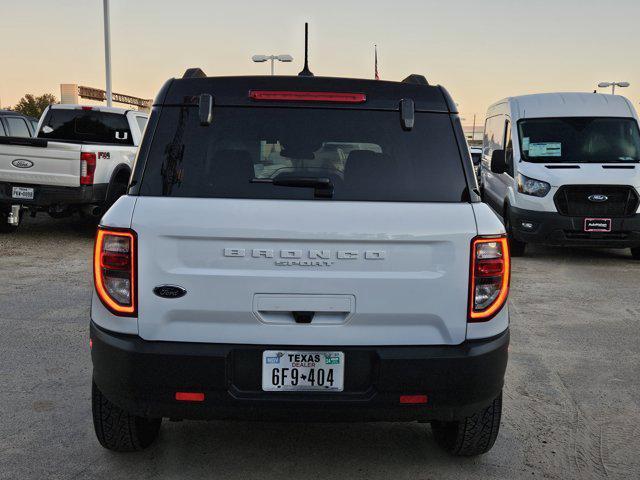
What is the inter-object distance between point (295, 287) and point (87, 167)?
873 centimetres

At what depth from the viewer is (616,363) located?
5676mm

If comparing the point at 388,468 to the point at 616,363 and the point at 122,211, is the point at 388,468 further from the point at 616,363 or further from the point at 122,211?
the point at 616,363

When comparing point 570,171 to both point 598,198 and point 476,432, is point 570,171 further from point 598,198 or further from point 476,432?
point 476,432

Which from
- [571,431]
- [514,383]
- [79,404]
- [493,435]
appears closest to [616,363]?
[514,383]

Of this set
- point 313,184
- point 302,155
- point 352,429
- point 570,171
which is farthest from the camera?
point 570,171

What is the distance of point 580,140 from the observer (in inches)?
448

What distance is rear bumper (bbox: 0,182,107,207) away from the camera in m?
11.0

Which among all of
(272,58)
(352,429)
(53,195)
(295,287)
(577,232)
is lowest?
(352,429)

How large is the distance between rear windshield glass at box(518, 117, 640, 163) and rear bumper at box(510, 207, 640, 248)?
1.06 metres

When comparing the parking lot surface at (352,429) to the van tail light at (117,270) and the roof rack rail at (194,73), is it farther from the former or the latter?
the roof rack rail at (194,73)

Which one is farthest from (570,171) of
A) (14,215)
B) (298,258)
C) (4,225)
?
(4,225)

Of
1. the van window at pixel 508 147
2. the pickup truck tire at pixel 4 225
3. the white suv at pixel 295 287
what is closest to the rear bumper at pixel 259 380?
the white suv at pixel 295 287

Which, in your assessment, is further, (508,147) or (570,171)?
(508,147)

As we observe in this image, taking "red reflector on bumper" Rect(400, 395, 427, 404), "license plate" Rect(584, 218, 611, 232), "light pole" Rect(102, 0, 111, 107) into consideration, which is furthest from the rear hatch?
"light pole" Rect(102, 0, 111, 107)
